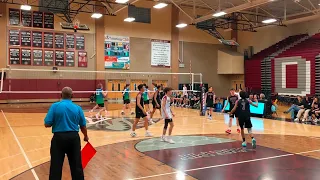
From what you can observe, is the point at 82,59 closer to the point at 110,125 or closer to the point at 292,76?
the point at 110,125

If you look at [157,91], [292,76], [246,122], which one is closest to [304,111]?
[157,91]

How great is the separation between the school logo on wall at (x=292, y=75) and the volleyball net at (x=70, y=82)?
22.1 ft

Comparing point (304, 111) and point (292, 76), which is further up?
point (292, 76)

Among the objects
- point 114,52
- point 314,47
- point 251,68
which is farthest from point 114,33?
point 314,47

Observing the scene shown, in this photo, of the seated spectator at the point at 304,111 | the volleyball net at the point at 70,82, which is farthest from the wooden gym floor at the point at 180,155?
the volleyball net at the point at 70,82

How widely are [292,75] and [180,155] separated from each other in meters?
19.9

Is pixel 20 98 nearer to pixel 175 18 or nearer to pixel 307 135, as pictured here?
pixel 175 18

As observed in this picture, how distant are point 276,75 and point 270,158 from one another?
798 inches

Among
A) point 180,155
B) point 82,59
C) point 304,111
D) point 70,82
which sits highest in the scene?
point 82,59

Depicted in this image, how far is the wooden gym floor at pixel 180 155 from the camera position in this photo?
604 centimetres

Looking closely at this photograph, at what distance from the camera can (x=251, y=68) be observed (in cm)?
2869

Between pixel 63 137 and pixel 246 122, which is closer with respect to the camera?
pixel 63 137

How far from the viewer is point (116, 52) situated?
25.5 metres

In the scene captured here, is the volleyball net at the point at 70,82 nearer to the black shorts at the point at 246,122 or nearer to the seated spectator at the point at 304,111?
the seated spectator at the point at 304,111
